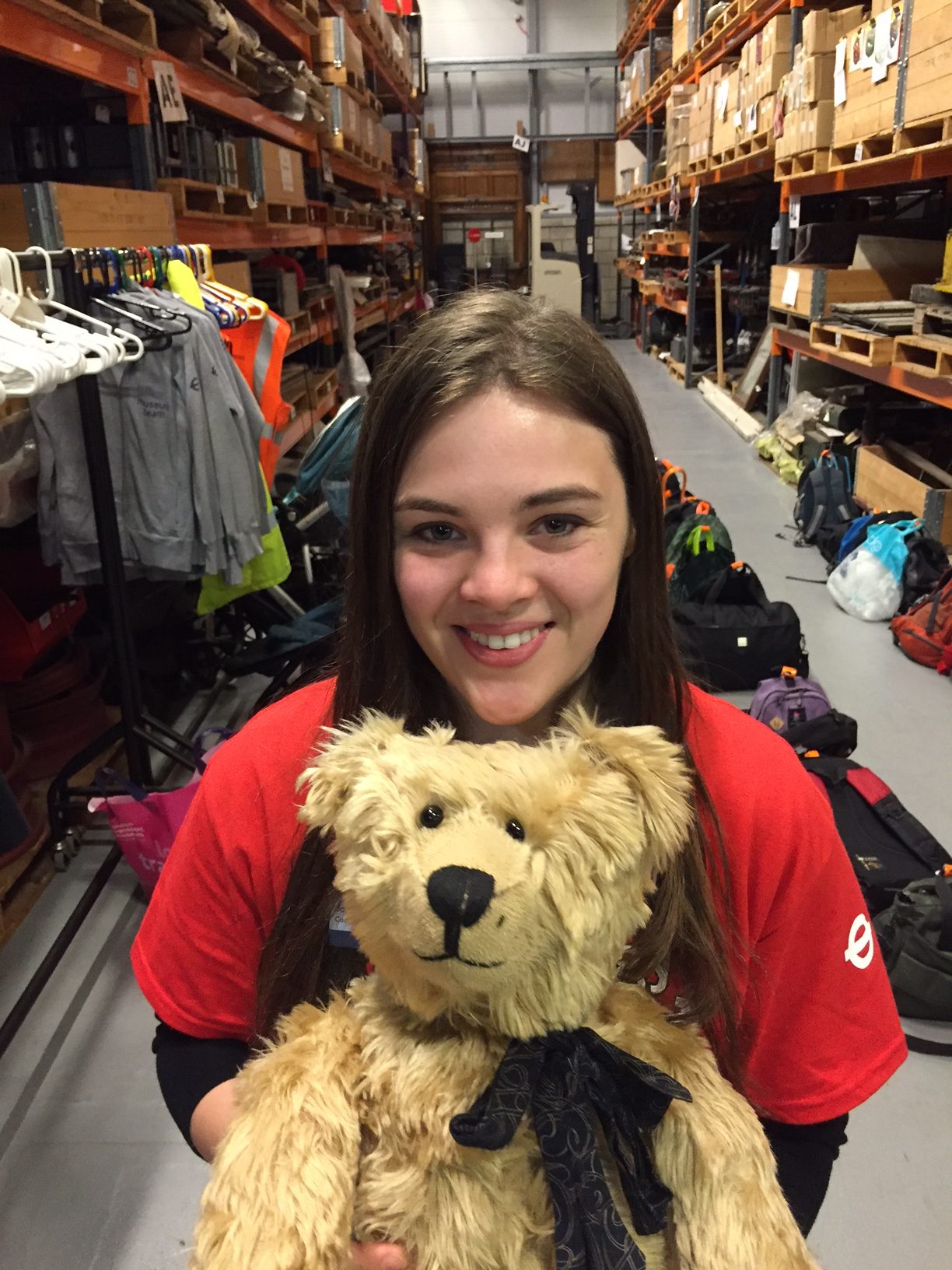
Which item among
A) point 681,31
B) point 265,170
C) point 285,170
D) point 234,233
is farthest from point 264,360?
point 681,31

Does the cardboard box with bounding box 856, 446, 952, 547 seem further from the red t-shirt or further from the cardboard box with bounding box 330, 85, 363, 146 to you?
the cardboard box with bounding box 330, 85, 363, 146

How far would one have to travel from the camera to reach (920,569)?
375 cm

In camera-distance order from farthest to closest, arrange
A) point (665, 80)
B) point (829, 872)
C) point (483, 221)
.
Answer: point (483, 221) < point (665, 80) < point (829, 872)

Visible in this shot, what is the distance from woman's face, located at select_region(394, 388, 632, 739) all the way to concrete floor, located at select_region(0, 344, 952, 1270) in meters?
0.90

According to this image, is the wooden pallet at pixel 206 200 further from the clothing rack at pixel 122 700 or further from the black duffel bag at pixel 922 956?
the black duffel bag at pixel 922 956

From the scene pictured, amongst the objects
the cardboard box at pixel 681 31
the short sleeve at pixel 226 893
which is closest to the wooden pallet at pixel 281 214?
the short sleeve at pixel 226 893

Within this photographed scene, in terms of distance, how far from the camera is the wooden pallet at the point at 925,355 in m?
3.61

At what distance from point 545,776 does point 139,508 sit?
2077mm

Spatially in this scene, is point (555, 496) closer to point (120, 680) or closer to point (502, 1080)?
point (502, 1080)

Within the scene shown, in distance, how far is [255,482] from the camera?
8.59ft

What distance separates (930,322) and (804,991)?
3879 mm

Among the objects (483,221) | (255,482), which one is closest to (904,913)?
(255,482)

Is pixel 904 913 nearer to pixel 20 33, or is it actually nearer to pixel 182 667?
pixel 182 667

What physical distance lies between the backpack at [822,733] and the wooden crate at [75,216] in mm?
2420
